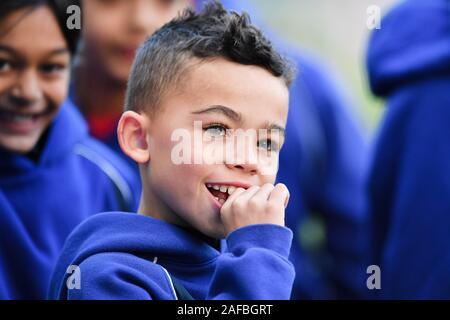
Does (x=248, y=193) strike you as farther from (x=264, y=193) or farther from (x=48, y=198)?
(x=48, y=198)

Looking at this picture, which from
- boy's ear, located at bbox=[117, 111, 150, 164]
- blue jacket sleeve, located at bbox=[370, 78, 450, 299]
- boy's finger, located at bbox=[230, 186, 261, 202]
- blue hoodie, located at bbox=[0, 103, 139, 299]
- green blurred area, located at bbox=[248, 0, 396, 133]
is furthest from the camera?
green blurred area, located at bbox=[248, 0, 396, 133]

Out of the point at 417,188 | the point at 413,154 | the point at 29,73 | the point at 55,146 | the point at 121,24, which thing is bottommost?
the point at 417,188

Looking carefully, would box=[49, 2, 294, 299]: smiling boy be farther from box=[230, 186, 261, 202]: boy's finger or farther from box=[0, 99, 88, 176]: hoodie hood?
box=[0, 99, 88, 176]: hoodie hood

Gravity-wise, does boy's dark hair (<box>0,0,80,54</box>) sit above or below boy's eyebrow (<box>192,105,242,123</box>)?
above

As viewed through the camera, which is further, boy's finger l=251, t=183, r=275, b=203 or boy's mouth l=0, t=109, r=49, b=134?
boy's mouth l=0, t=109, r=49, b=134

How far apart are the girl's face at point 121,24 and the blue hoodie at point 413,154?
30.9 inches

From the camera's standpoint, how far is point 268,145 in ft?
6.53

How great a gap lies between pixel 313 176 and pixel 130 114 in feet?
6.84

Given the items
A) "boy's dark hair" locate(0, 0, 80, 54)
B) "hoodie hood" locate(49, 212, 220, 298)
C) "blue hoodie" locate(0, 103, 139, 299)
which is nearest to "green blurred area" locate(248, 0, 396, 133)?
"blue hoodie" locate(0, 103, 139, 299)

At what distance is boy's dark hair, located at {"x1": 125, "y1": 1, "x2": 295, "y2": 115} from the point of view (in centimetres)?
198

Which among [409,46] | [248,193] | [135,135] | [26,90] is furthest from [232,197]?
[409,46]

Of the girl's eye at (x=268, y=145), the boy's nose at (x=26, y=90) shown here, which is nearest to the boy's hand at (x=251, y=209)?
the girl's eye at (x=268, y=145)

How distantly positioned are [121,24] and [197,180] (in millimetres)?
1484

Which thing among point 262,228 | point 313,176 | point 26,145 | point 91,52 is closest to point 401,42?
point 313,176
